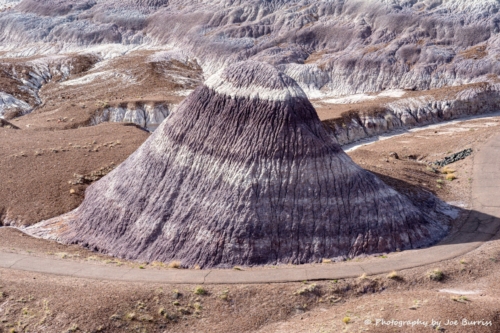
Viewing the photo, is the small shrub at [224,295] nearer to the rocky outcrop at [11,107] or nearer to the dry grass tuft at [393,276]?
the dry grass tuft at [393,276]

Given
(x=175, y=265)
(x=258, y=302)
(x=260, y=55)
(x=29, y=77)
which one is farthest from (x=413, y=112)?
(x=29, y=77)

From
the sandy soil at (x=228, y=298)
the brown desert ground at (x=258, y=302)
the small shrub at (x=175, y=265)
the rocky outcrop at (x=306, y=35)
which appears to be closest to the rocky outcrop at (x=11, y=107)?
the rocky outcrop at (x=306, y=35)

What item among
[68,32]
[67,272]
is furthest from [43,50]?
[67,272]

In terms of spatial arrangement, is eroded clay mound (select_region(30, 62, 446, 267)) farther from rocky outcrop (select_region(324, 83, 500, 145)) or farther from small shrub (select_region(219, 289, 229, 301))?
rocky outcrop (select_region(324, 83, 500, 145))

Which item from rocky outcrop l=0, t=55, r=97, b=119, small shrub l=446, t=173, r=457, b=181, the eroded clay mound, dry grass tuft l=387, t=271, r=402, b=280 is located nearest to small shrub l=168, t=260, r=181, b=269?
the eroded clay mound

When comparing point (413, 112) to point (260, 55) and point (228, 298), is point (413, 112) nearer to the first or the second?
point (260, 55)

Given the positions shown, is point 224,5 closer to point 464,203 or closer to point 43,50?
point 43,50

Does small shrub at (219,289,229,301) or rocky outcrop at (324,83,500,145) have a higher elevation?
rocky outcrop at (324,83,500,145)
